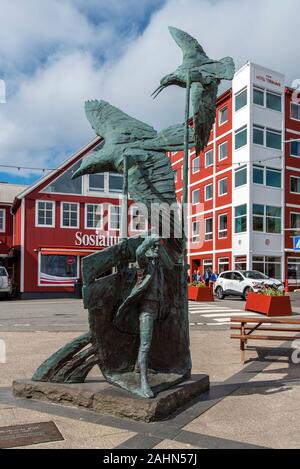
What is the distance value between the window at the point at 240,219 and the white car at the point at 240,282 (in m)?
7.15

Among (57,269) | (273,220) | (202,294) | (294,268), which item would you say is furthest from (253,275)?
(57,269)

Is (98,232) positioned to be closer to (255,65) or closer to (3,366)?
(255,65)

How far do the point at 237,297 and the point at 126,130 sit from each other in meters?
20.7

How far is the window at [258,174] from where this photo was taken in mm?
30631

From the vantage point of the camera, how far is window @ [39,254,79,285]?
27712 mm

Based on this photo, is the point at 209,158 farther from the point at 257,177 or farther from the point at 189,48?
the point at 189,48

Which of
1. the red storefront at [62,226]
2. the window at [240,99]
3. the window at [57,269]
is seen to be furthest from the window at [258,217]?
the window at [57,269]

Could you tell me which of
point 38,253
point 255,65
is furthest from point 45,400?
point 255,65

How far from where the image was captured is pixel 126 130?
609cm

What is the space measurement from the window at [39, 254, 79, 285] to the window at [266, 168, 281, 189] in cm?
1339

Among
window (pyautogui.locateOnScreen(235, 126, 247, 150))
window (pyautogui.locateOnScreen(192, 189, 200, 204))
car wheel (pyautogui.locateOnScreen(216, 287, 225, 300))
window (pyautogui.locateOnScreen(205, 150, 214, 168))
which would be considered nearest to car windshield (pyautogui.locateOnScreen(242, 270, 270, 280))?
car wheel (pyautogui.locateOnScreen(216, 287, 225, 300))

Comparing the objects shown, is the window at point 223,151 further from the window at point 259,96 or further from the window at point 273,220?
the window at point 273,220

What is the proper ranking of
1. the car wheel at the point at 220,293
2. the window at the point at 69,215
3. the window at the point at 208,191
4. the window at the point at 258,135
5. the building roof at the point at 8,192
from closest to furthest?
1. the car wheel at the point at 220,293
2. the window at the point at 69,215
3. the window at the point at 258,135
4. the building roof at the point at 8,192
5. the window at the point at 208,191

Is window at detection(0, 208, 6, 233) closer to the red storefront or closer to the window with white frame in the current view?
the red storefront
